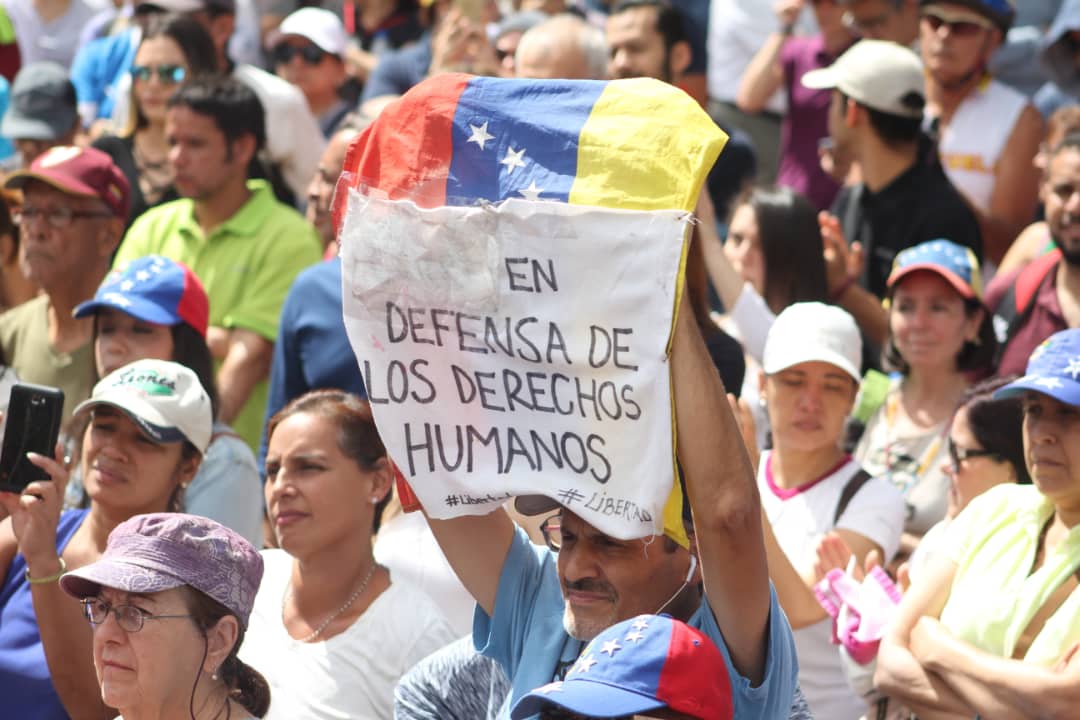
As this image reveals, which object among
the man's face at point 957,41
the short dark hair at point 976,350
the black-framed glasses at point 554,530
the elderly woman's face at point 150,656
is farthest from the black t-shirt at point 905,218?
the elderly woman's face at point 150,656

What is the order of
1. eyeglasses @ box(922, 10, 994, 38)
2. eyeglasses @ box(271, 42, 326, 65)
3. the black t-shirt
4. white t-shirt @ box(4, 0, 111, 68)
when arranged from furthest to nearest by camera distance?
1. white t-shirt @ box(4, 0, 111, 68)
2. eyeglasses @ box(271, 42, 326, 65)
3. eyeglasses @ box(922, 10, 994, 38)
4. the black t-shirt

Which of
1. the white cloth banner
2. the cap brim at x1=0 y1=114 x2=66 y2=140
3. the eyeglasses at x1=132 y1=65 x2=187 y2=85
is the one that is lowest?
the cap brim at x1=0 y1=114 x2=66 y2=140

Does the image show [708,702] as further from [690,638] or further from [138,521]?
[138,521]

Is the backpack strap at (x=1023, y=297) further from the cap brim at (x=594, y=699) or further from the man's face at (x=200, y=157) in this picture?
the cap brim at (x=594, y=699)

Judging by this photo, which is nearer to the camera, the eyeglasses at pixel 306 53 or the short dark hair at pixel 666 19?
the short dark hair at pixel 666 19

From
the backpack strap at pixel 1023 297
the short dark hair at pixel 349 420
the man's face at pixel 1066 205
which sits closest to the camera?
the short dark hair at pixel 349 420

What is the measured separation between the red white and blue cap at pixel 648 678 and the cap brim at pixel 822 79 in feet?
14.6

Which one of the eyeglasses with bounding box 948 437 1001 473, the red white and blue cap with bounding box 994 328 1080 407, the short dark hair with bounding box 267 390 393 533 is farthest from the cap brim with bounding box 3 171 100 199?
the red white and blue cap with bounding box 994 328 1080 407

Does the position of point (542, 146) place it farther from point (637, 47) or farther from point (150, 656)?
point (637, 47)

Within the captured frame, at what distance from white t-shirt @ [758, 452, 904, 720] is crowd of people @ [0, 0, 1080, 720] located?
0.04 feet

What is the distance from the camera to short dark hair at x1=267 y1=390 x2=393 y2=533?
15.8 ft

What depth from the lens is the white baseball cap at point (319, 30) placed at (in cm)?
943

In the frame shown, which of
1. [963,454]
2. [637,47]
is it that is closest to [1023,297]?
[963,454]

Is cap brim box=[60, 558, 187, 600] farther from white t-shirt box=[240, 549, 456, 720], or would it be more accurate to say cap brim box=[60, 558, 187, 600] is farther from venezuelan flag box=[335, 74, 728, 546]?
venezuelan flag box=[335, 74, 728, 546]
